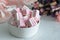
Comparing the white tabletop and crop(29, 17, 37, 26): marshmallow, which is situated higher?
crop(29, 17, 37, 26): marshmallow

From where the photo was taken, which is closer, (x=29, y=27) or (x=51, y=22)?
(x=29, y=27)

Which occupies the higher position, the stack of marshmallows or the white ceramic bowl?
the stack of marshmallows

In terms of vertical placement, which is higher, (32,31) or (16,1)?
(16,1)

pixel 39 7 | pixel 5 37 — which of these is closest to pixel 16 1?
pixel 39 7

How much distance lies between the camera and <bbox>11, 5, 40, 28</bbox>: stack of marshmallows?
64cm

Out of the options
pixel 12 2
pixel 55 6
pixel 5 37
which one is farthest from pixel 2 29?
pixel 55 6

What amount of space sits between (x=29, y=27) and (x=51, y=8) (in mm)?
212

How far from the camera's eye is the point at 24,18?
66cm

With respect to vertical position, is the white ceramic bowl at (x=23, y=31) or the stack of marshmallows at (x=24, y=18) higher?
the stack of marshmallows at (x=24, y=18)

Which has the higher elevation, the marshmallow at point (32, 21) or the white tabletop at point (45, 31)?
the marshmallow at point (32, 21)

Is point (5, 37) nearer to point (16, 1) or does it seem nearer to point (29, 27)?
point (29, 27)

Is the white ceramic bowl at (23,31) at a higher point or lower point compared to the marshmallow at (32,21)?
lower

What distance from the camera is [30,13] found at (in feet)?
2.24

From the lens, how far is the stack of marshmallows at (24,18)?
2.11 ft
